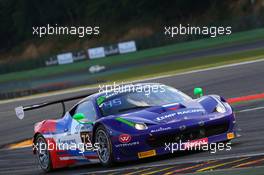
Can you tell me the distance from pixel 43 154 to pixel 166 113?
284 centimetres

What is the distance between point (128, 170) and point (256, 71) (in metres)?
13.8

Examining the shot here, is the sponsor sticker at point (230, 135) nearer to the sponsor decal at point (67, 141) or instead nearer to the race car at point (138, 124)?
the race car at point (138, 124)

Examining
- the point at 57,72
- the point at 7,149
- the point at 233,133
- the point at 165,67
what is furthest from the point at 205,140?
the point at 57,72

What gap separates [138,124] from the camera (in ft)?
29.9

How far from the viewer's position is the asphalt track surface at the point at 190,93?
9.14 meters

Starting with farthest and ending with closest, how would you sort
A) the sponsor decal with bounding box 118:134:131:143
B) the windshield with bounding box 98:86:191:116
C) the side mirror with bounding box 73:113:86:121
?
the side mirror with bounding box 73:113:86:121, the windshield with bounding box 98:86:191:116, the sponsor decal with bounding box 118:134:131:143

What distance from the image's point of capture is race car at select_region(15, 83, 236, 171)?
29.7 ft

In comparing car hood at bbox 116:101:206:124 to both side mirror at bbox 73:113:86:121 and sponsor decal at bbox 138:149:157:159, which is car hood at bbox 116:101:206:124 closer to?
sponsor decal at bbox 138:149:157:159

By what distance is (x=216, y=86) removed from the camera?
68.3 ft

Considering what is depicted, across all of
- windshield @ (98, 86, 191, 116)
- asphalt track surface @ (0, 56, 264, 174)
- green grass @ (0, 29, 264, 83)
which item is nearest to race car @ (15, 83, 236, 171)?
windshield @ (98, 86, 191, 116)

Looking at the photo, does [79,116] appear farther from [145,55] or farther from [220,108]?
[145,55]

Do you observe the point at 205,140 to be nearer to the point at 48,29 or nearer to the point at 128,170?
the point at 128,170

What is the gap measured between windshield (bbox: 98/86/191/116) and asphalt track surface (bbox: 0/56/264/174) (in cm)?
75

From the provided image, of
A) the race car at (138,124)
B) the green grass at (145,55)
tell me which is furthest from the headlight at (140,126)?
the green grass at (145,55)
